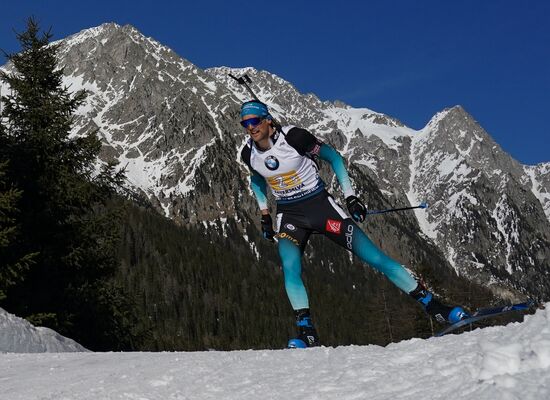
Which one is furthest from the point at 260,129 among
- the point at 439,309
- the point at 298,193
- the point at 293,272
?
the point at 439,309

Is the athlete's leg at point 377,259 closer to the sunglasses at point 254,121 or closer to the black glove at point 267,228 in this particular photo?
the black glove at point 267,228

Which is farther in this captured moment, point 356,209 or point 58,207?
point 58,207

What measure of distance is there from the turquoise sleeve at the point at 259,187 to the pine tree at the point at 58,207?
8080mm

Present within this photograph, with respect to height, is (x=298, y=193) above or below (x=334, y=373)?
above

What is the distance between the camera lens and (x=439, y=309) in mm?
6777

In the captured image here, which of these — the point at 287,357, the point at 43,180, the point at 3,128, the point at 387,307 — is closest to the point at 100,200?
the point at 43,180

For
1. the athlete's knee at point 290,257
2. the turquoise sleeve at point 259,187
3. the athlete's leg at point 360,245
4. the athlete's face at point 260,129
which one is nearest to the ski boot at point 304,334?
the athlete's knee at point 290,257

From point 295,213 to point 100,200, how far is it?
11646 millimetres

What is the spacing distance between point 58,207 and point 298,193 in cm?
1106

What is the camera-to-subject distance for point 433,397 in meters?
3.62

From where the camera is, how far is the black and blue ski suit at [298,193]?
291 inches

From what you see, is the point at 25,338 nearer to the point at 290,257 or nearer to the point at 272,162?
the point at 290,257

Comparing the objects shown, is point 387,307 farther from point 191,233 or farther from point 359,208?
point 191,233

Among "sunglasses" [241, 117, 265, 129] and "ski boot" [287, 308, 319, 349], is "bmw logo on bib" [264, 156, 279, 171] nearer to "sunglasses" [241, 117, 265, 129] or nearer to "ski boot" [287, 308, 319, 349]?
"sunglasses" [241, 117, 265, 129]
